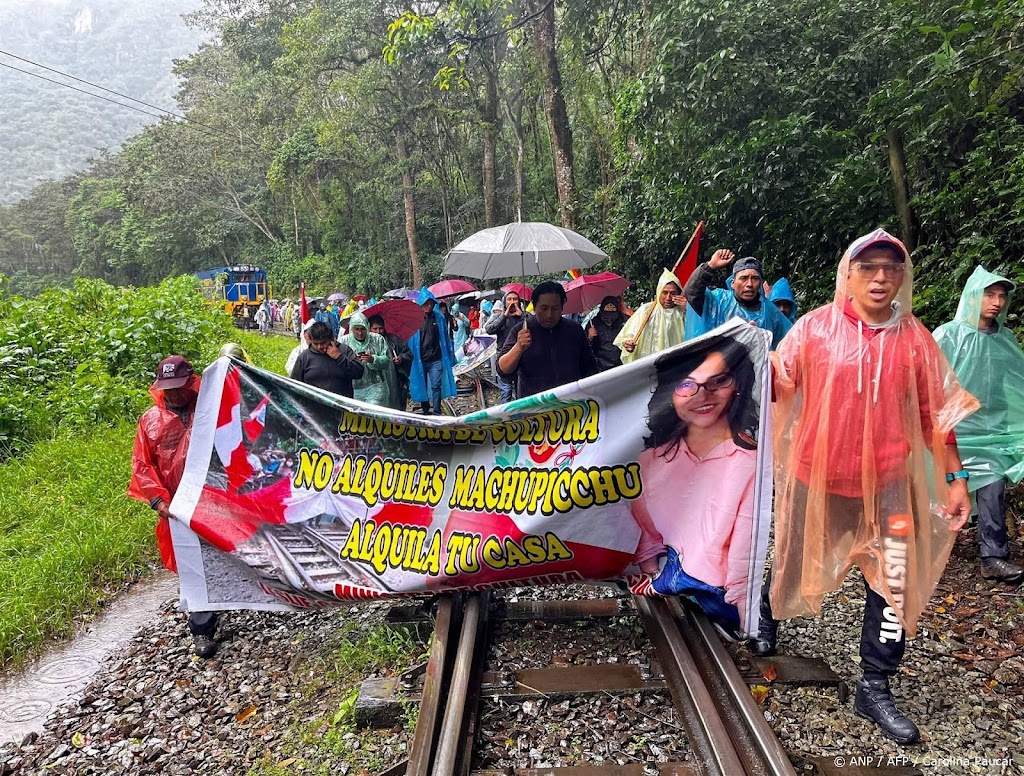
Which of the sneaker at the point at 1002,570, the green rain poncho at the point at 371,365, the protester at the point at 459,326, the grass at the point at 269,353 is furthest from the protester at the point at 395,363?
the grass at the point at 269,353

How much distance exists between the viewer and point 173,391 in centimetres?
397

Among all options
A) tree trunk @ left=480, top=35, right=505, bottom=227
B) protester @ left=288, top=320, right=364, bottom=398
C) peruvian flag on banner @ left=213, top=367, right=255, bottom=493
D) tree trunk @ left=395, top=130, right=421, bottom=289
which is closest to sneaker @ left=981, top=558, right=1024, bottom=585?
peruvian flag on banner @ left=213, top=367, right=255, bottom=493

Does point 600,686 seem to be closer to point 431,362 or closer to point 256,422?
point 256,422

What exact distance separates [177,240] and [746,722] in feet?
170

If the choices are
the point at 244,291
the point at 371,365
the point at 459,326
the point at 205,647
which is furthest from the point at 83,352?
the point at 244,291

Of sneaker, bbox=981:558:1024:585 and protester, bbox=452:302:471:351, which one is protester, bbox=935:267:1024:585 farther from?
protester, bbox=452:302:471:351

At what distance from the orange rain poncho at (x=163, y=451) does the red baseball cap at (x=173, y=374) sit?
0.19 feet

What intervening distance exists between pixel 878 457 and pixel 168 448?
385 centimetres

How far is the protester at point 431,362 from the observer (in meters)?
9.35

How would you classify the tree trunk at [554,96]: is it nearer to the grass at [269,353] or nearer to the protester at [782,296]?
the grass at [269,353]

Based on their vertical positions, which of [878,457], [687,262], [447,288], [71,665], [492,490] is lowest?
[71,665]

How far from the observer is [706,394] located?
3.21 metres

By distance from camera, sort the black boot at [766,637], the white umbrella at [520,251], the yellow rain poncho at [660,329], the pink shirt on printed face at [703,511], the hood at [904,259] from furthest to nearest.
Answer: the white umbrella at [520,251]
the yellow rain poncho at [660,329]
the black boot at [766,637]
the pink shirt on printed face at [703,511]
the hood at [904,259]

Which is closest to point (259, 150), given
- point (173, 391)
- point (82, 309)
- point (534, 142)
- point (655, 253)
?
point (534, 142)
